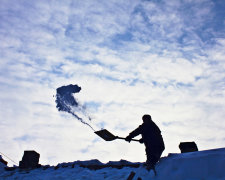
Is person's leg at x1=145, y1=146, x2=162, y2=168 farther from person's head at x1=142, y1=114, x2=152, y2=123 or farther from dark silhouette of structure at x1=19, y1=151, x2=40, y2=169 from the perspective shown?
Result: dark silhouette of structure at x1=19, y1=151, x2=40, y2=169

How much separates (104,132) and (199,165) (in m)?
3.20

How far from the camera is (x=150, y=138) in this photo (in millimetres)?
5512

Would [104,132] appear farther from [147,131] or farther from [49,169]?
[49,169]

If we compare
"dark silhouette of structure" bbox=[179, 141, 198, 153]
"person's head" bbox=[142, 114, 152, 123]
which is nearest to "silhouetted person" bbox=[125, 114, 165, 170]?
"person's head" bbox=[142, 114, 152, 123]

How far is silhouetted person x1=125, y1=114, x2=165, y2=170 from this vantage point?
5.21m

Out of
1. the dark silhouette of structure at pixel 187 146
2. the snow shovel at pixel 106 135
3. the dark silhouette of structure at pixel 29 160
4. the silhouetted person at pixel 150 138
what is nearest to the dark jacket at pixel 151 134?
the silhouetted person at pixel 150 138

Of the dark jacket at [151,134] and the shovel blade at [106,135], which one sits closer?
the dark jacket at [151,134]

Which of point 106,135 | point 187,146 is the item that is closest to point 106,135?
point 106,135

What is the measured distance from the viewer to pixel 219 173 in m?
3.59

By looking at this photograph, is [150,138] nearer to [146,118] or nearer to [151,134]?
[151,134]

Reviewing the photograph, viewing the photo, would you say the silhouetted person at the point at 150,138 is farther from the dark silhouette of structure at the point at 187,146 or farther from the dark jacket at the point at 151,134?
the dark silhouette of structure at the point at 187,146

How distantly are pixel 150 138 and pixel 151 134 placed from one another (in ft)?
0.34

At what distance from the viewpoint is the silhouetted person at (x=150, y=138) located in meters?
5.21

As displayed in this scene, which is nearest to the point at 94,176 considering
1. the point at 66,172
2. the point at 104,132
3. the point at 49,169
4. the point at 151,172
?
the point at 66,172
